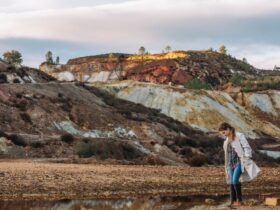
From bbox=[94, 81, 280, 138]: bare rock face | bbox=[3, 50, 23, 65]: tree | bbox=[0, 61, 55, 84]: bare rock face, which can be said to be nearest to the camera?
bbox=[0, 61, 55, 84]: bare rock face

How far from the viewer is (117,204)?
19.0 m

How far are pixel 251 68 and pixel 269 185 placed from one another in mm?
134655

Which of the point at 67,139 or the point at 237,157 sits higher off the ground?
the point at 237,157

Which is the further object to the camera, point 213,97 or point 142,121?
point 213,97

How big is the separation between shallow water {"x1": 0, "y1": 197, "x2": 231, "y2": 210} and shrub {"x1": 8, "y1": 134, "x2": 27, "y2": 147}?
2228 centimetres

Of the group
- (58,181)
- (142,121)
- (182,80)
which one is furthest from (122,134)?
(182,80)

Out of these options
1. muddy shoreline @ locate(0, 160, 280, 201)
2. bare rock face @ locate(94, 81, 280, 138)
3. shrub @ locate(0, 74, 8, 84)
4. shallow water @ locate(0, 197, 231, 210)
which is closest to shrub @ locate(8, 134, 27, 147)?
muddy shoreline @ locate(0, 160, 280, 201)

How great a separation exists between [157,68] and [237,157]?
125 metres

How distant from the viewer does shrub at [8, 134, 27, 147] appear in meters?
41.7

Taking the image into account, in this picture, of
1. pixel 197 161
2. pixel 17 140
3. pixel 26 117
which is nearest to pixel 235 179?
pixel 197 161

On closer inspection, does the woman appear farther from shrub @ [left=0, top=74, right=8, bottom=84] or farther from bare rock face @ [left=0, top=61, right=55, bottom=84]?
shrub @ [left=0, top=74, right=8, bottom=84]

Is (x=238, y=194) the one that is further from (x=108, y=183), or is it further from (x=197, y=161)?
(x=197, y=161)

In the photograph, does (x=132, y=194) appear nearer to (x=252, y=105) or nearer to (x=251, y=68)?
(x=252, y=105)

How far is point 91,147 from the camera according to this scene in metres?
43.7
